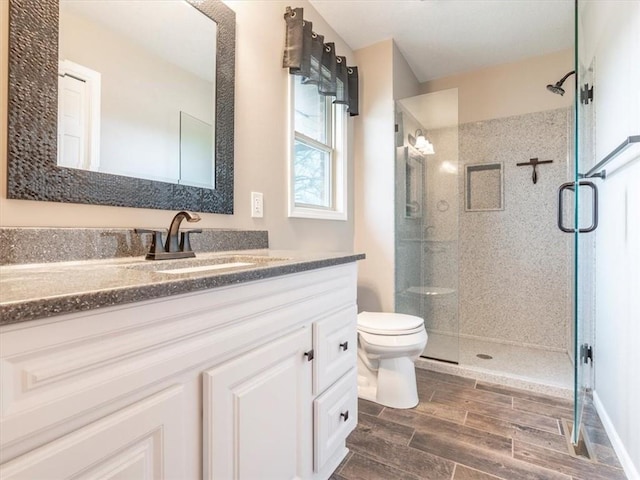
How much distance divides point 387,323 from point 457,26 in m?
2.06

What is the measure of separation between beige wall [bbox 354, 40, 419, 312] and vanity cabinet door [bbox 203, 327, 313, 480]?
1.51m

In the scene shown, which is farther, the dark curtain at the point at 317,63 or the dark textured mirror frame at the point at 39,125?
the dark curtain at the point at 317,63

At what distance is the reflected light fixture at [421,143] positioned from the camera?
8.57ft

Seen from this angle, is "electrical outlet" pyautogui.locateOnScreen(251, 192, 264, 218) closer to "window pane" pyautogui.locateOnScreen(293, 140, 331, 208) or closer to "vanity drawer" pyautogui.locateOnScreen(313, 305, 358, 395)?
"window pane" pyautogui.locateOnScreen(293, 140, 331, 208)

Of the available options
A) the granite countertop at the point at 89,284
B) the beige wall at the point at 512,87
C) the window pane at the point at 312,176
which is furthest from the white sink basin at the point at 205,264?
the beige wall at the point at 512,87

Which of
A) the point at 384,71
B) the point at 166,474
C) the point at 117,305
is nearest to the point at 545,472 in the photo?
the point at 166,474

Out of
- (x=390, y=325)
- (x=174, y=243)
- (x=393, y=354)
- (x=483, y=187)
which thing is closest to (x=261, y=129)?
(x=174, y=243)

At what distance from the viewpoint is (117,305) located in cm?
56

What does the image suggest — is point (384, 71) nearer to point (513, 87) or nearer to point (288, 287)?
point (513, 87)

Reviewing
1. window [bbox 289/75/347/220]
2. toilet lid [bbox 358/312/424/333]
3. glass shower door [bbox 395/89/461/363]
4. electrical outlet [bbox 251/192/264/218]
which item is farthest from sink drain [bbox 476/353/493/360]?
electrical outlet [bbox 251/192/264/218]

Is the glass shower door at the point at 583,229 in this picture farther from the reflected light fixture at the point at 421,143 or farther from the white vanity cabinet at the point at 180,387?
the white vanity cabinet at the point at 180,387

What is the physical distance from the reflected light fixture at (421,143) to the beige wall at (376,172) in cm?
24

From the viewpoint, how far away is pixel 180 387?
2.24 feet

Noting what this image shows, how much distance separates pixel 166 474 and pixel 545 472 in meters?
1.50
